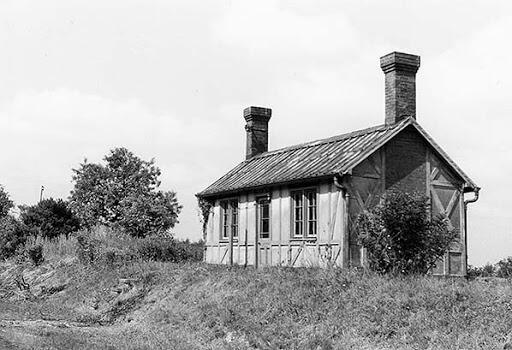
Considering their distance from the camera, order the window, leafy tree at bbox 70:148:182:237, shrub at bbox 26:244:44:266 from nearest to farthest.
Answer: the window, shrub at bbox 26:244:44:266, leafy tree at bbox 70:148:182:237

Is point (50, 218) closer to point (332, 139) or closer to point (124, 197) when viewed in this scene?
point (124, 197)

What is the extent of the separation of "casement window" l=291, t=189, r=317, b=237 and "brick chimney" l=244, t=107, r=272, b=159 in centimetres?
728

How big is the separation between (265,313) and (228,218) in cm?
992

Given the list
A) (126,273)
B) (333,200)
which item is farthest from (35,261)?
(333,200)

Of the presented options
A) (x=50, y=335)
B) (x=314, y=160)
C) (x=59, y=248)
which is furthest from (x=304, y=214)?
(x=59, y=248)

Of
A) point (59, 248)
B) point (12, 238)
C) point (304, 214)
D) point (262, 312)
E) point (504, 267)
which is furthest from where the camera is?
point (12, 238)

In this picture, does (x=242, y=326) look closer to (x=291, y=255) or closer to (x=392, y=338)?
(x=392, y=338)

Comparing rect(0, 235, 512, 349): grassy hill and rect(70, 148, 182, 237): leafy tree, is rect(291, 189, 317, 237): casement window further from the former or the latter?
rect(70, 148, 182, 237): leafy tree

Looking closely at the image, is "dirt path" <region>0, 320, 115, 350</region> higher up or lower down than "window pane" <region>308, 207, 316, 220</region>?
lower down

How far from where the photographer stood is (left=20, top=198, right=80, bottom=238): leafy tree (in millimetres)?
42719

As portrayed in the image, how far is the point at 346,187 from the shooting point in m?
19.4

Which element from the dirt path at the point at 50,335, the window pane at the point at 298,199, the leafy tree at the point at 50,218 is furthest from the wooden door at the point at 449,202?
the leafy tree at the point at 50,218

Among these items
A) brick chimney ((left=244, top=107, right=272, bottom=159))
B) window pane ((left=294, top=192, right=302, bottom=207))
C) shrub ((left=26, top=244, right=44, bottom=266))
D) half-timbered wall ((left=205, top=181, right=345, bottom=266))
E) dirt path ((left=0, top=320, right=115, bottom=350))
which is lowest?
dirt path ((left=0, top=320, right=115, bottom=350))

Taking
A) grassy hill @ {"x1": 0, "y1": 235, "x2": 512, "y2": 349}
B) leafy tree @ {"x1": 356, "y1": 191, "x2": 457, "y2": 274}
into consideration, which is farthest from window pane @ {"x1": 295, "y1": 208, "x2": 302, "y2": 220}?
leafy tree @ {"x1": 356, "y1": 191, "x2": 457, "y2": 274}
